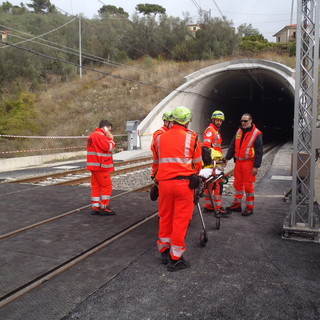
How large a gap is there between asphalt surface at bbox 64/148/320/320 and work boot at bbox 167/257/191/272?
0.07 meters

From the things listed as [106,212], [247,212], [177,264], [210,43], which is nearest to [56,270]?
[177,264]

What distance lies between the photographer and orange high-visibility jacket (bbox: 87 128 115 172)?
637 centimetres

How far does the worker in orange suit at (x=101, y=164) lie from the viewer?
6.39 metres

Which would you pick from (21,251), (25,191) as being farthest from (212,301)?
(25,191)

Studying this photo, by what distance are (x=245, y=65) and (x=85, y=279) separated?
2427 centimetres

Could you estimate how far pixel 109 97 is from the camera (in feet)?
98.5

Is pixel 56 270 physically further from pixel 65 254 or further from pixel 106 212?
pixel 106 212

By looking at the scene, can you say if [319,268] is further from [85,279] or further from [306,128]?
[85,279]

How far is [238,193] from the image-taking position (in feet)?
22.3

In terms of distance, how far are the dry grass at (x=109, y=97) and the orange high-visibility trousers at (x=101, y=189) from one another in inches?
669

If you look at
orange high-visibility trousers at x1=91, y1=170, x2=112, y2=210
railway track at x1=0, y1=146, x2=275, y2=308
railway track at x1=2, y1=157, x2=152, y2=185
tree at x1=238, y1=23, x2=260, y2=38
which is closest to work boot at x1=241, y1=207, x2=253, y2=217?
railway track at x1=0, y1=146, x2=275, y2=308

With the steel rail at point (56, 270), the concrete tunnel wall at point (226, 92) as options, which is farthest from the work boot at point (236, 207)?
the concrete tunnel wall at point (226, 92)

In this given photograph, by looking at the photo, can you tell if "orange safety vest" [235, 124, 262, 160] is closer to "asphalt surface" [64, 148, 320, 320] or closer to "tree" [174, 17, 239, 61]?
"asphalt surface" [64, 148, 320, 320]

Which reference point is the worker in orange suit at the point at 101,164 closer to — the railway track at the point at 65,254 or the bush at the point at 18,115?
the railway track at the point at 65,254
